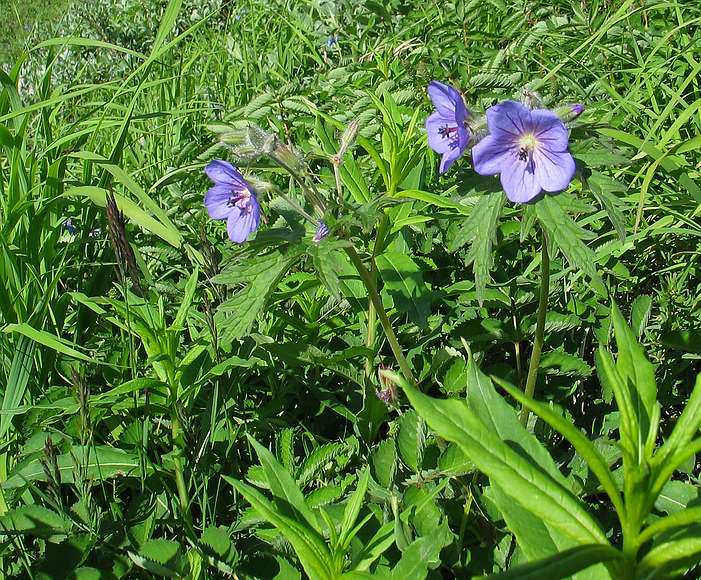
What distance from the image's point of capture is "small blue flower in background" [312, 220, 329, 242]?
148cm

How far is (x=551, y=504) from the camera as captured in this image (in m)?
0.92

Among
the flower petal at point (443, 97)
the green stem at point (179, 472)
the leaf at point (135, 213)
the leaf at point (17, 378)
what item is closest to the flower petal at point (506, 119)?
the flower petal at point (443, 97)

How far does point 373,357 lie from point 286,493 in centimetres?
56

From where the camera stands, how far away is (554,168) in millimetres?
1351

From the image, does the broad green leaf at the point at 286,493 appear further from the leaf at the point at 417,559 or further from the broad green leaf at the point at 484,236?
the broad green leaf at the point at 484,236

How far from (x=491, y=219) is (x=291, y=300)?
981 mm

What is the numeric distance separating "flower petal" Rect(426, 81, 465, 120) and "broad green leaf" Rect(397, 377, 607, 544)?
0.71 m

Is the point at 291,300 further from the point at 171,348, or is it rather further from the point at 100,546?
the point at 100,546

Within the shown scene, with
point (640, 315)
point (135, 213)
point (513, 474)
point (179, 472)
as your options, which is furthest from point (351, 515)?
point (135, 213)

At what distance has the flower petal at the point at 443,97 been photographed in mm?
1484

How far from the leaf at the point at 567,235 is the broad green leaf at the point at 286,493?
607mm

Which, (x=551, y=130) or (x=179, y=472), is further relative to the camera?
(x=179, y=472)

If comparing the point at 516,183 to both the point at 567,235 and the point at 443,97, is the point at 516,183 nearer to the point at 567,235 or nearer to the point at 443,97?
the point at 567,235

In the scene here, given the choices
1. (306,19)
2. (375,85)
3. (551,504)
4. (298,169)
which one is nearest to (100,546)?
(298,169)
